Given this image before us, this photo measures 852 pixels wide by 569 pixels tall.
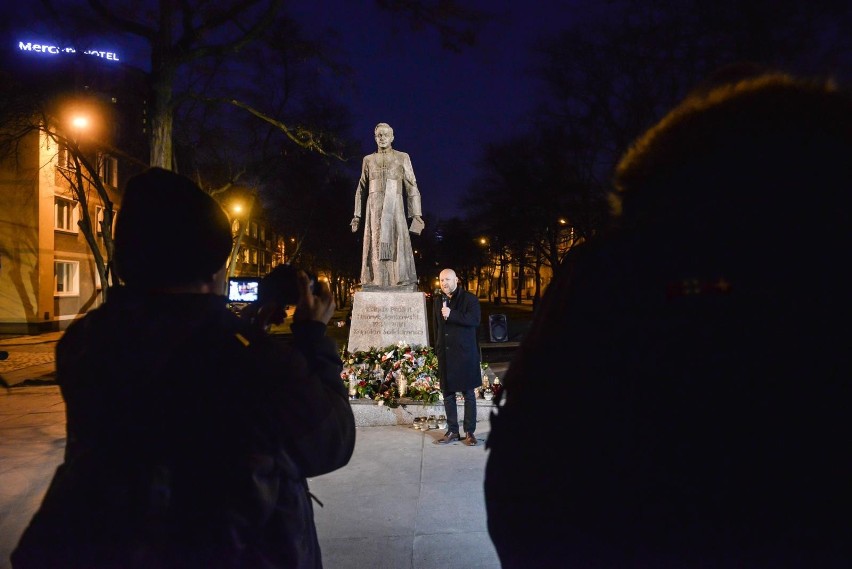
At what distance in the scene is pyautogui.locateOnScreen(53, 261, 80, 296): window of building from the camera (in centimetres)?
2783

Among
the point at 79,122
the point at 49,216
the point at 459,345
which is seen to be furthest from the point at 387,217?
the point at 49,216

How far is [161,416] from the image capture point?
1.35 meters

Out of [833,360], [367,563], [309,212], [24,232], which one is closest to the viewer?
[833,360]

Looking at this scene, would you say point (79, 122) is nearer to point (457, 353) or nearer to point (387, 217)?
point (387, 217)

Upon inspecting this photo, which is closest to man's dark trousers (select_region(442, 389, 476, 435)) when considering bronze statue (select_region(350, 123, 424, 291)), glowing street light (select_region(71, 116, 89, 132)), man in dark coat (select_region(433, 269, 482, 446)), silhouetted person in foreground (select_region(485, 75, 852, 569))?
man in dark coat (select_region(433, 269, 482, 446))

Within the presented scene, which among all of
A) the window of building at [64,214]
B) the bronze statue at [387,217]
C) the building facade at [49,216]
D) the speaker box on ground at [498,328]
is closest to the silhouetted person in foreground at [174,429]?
the bronze statue at [387,217]

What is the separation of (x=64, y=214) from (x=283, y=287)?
103 ft

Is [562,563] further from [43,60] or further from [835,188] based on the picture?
[43,60]

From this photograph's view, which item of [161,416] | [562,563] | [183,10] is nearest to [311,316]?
[161,416]

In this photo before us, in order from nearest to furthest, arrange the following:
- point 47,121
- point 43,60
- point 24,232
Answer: point 47,121
point 43,60
point 24,232

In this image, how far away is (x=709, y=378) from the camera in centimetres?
81

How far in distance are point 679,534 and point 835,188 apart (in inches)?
20.4

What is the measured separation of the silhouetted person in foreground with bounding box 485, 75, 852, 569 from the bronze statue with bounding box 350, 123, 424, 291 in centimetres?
883

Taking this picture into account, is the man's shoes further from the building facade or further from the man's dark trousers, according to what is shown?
the building facade
